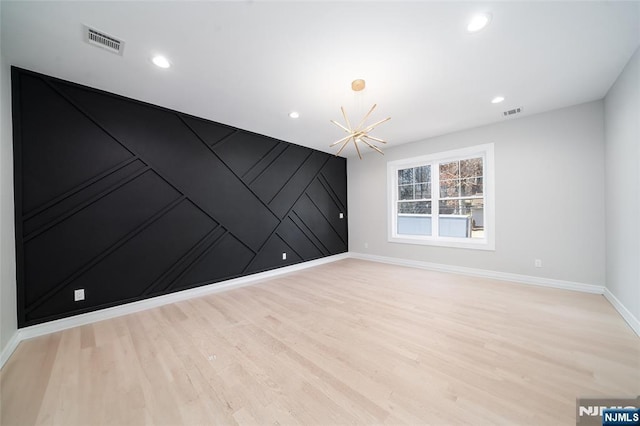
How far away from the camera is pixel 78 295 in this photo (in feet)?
8.03

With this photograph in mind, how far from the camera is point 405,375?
1613mm

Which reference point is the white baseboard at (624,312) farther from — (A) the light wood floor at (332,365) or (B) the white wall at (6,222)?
(B) the white wall at (6,222)

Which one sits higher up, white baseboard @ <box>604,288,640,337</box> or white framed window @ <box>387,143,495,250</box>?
white framed window @ <box>387,143,495,250</box>

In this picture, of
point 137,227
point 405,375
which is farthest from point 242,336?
point 137,227

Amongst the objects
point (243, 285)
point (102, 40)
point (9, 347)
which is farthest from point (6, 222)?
point (243, 285)

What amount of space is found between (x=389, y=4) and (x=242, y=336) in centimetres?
314

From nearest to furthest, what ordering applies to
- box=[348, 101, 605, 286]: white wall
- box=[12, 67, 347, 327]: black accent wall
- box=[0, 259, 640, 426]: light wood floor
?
box=[0, 259, 640, 426]: light wood floor
box=[12, 67, 347, 327]: black accent wall
box=[348, 101, 605, 286]: white wall

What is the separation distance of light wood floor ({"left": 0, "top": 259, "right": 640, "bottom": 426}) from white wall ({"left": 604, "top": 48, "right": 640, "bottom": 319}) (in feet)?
1.40

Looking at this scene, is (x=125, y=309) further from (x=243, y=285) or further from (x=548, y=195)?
(x=548, y=195)

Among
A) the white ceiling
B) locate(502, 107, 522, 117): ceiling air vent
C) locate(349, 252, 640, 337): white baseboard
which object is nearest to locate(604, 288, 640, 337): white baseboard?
locate(349, 252, 640, 337): white baseboard

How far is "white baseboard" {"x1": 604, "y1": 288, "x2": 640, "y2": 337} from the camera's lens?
2128mm

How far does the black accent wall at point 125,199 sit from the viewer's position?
2.27 m

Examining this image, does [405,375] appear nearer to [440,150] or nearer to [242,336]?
[242,336]

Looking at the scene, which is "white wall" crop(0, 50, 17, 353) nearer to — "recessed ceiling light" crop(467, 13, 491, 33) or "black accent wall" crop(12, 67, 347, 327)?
"black accent wall" crop(12, 67, 347, 327)
